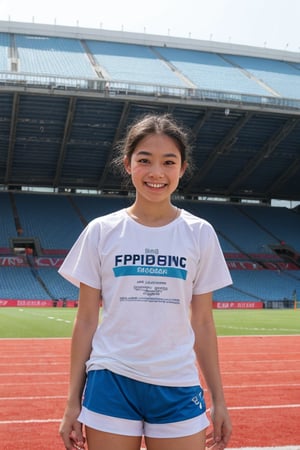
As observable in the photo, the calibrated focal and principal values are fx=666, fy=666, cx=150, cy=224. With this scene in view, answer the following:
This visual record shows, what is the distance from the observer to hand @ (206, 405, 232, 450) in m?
2.72

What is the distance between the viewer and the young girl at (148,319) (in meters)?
2.54

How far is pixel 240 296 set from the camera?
112 feet

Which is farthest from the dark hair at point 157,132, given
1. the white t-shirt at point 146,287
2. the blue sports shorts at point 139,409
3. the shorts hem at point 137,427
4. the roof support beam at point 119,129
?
the roof support beam at point 119,129

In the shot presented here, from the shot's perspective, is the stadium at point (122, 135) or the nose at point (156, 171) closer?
the nose at point (156, 171)

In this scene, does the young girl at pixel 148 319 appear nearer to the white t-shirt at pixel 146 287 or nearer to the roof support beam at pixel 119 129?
the white t-shirt at pixel 146 287

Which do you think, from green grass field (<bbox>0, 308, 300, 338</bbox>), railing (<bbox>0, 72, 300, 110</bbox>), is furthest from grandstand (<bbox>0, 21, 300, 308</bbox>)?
green grass field (<bbox>0, 308, 300, 338</bbox>)

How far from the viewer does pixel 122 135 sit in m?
36.4

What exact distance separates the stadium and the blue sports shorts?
25.7 metres

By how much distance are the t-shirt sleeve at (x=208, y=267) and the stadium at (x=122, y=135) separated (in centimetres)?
2559

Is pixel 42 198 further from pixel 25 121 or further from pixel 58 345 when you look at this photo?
pixel 58 345

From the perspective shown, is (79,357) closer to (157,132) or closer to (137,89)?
(157,132)

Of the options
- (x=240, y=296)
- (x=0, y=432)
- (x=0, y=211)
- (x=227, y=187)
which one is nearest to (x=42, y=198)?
(x=0, y=211)

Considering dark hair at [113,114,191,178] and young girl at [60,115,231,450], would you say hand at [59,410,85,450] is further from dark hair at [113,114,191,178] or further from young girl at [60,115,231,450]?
dark hair at [113,114,191,178]

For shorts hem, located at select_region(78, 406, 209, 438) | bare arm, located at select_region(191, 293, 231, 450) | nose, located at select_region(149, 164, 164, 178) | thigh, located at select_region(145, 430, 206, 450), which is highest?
nose, located at select_region(149, 164, 164, 178)
